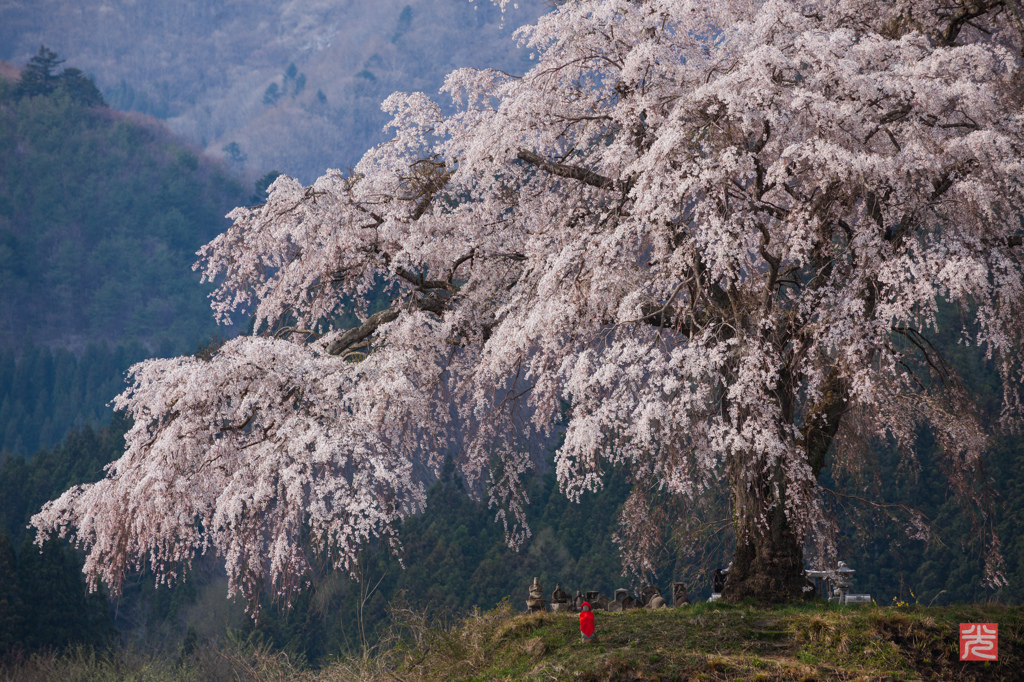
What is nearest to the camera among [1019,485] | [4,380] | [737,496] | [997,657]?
[997,657]

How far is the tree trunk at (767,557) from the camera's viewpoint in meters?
7.88

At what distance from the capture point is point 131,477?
25.0ft

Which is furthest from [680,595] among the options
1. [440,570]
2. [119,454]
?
[119,454]

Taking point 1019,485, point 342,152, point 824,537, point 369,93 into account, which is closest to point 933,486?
point 1019,485

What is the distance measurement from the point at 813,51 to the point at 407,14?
3488 inches

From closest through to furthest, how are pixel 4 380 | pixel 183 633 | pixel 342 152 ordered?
pixel 183 633
pixel 4 380
pixel 342 152

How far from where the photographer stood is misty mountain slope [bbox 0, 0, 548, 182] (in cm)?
8050

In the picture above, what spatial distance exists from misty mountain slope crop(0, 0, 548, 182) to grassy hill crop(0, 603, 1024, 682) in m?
72.5

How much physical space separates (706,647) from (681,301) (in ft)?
10.1

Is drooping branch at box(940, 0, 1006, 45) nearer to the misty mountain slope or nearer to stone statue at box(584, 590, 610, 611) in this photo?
stone statue at box(584, 590, 610, 611)

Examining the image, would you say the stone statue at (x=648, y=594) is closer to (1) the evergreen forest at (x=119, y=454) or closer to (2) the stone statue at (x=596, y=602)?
(2) the stone statue at (x=596, y=602)

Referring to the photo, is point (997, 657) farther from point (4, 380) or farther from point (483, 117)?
point (4, 380)

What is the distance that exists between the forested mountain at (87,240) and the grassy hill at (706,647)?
158 feet

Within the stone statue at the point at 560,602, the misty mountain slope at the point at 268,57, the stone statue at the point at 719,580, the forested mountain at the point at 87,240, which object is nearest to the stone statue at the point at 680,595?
the stone statue at the point at 719,580
